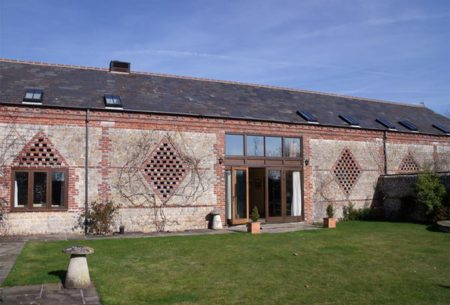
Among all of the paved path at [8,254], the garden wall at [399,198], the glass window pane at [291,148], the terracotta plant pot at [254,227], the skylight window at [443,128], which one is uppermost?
the skylight window at [443,128]

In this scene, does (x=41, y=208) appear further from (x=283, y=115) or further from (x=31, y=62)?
(x=283, y=115)

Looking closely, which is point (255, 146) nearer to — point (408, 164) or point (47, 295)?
point (408, 164)

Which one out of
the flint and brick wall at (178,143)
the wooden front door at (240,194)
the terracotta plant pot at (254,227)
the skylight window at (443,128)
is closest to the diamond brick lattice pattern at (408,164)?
the flint and brick wall at (178,143)

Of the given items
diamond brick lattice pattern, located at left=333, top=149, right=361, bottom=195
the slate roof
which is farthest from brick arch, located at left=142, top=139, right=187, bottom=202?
diamond brick lattice pattern, located at left=333, top=149, right=361, bottom=195

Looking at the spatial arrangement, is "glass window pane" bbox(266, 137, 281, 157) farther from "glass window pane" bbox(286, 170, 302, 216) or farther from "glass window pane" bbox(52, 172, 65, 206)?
"glass window pane" bbox(52, 172, 65, 206)

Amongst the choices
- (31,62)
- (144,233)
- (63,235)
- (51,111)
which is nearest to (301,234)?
(144,233)

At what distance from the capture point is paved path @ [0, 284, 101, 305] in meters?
5.82

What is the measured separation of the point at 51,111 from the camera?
13.1m

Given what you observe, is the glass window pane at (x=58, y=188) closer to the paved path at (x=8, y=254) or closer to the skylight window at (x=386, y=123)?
the paved path at (x=8, y=254)

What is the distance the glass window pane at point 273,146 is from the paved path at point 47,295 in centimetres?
1054

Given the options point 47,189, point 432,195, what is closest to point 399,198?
point 432,195

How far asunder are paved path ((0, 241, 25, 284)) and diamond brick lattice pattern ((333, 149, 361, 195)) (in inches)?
477

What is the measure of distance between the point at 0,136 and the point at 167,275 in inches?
311

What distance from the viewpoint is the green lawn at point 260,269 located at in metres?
6.22
